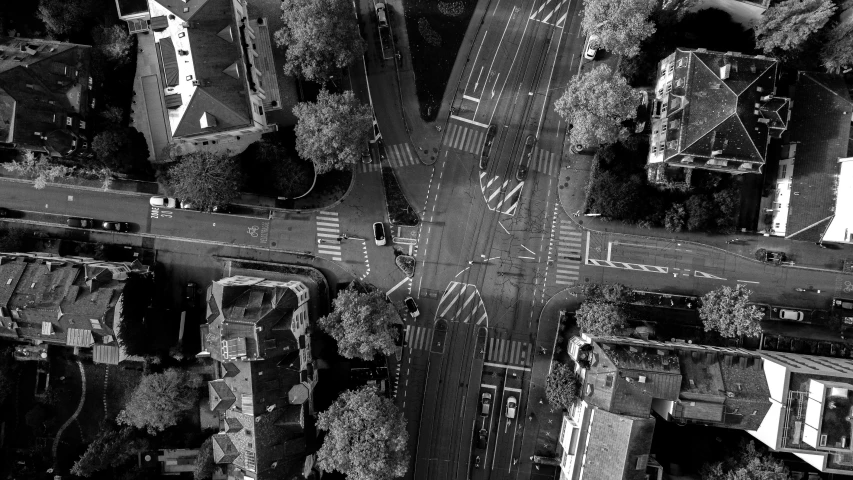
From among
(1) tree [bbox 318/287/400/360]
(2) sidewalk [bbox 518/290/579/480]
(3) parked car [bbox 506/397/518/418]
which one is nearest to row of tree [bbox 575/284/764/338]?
(2) sidewalk [bbox 518/290/579/480]

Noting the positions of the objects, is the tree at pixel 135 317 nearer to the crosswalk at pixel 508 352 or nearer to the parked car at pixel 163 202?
the parked car at pixel 163 202

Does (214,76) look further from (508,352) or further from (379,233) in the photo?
(508,352)

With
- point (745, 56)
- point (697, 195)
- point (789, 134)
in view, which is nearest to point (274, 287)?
point (697, 195)

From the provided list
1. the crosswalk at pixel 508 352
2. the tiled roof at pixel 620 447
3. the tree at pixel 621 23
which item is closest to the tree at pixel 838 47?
the tree at pixel 621 23

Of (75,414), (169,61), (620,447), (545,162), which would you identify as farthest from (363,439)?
(169,61)

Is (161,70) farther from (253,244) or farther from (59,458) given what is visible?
(59,458)

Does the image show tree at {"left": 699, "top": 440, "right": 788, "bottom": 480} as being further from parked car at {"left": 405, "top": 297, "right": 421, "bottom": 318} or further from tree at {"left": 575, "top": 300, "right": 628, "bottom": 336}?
parked car at {"left": 405, "top": 297, "right": 421, "bottom": 318}
